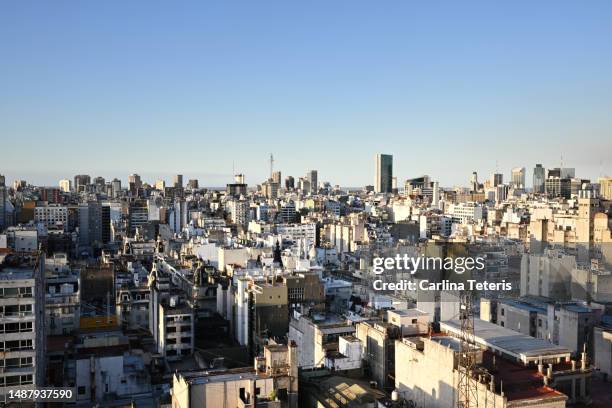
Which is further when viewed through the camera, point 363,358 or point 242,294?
point 242,294

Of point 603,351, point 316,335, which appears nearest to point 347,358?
point 316,335

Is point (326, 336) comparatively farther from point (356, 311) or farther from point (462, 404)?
point (462, 404)

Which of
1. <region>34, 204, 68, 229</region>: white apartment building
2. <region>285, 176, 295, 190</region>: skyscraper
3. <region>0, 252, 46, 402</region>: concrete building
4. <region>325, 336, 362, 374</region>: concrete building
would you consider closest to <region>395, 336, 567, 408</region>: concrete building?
<region>325, 336, 362, 374</region>: concrete building

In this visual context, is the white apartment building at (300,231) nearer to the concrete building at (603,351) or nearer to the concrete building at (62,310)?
the concrete building at (62,310)

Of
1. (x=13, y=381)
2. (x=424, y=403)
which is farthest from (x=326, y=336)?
(x=13, y=381)

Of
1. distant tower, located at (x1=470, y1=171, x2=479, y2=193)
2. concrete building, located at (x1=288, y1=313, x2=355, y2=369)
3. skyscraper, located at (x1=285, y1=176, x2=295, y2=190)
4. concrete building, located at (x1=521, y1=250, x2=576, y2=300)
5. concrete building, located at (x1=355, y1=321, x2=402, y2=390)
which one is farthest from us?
skyscraper, located at (x1=285, y1=176, x2=295, y2=190)

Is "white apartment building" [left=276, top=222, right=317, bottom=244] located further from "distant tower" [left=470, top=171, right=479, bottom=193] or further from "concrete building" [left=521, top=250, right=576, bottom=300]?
"distant tower" [left=470, top=171, right=479, bottom=193]

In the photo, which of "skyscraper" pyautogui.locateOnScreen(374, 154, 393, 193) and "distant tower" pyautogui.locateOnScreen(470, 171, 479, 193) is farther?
"skyscraper" pyautogui.locateOnScreen(374, 154, 393, 193)
